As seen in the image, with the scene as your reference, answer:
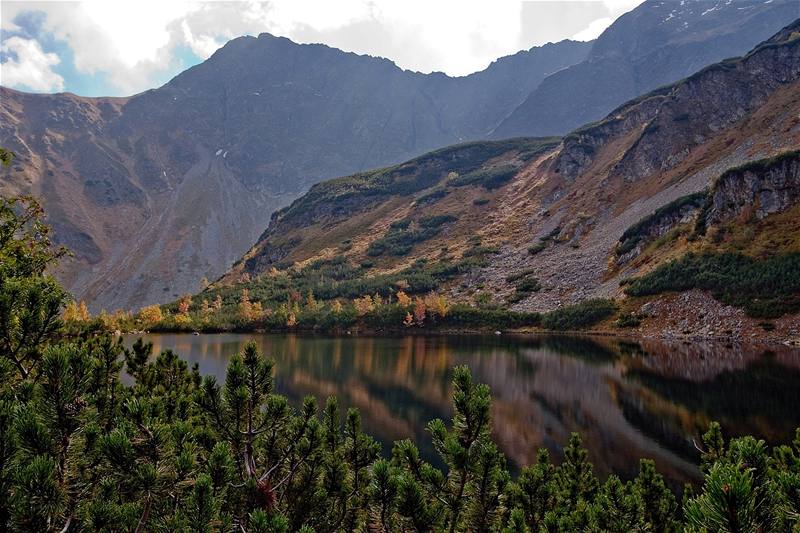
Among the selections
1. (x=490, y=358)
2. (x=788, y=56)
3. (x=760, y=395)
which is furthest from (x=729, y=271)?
(x=788, y=56)

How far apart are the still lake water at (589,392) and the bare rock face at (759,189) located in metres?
38.5

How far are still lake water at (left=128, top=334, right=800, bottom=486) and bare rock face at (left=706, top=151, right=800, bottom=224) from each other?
126ft

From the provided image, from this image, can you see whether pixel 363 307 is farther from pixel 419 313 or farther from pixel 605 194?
pixel 605 194

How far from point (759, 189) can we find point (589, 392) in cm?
7448

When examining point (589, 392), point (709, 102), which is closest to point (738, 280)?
point (589, 392)

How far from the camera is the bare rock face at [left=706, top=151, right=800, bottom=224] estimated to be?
8250 centimetres

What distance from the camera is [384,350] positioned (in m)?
71.4

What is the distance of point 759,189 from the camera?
284ft

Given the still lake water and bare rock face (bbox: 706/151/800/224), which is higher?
bare rock face (bbox: 706/151/800/224)

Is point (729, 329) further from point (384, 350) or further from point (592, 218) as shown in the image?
point (592, 218)

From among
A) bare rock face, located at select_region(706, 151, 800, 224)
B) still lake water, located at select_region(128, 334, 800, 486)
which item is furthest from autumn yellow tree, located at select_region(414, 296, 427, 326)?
bare rock face, located at select_region(706, 151, 800, 224)

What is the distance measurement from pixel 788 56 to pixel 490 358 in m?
143

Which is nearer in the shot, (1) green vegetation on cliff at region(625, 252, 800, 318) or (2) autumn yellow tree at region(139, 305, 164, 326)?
→ (1) green vegetation on cliff at region(625, 252, 800, 318)

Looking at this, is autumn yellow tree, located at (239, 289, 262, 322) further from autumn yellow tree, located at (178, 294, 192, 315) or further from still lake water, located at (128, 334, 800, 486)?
still lake water, located at (128, 334, 800, 486)
